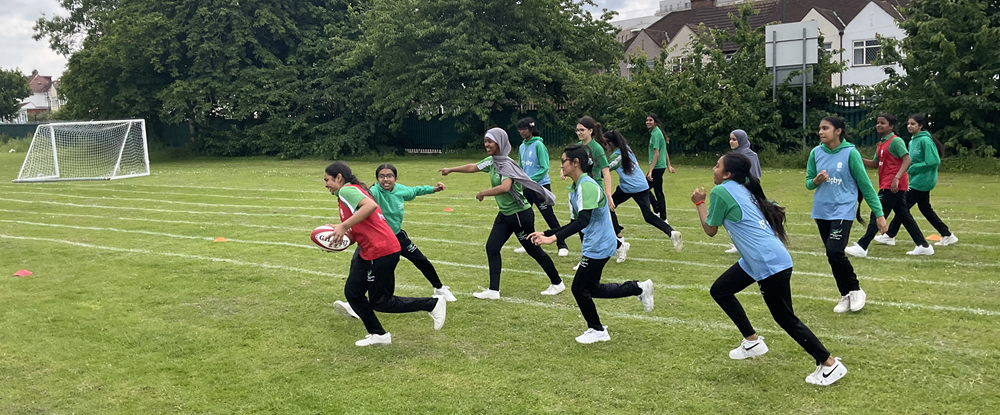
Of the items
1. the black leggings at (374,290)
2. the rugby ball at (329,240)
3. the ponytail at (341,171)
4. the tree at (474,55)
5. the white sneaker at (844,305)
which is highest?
the tree at (474,55)

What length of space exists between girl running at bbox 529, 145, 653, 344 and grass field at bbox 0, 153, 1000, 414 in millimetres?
292

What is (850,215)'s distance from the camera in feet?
21.5

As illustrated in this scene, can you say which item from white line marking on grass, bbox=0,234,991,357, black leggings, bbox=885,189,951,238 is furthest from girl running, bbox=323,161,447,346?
black leggings, bbox=885,189,951,238

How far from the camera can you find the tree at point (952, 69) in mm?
17531

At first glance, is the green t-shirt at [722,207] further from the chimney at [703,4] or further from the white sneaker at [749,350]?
the chimney at [703,4]

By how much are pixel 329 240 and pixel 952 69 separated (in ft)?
56.8

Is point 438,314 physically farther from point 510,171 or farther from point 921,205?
point 921,205

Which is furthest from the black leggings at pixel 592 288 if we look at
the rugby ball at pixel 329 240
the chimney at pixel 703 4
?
the chimney at pixel 703 4

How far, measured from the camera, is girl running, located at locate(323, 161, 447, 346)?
552 centimetres

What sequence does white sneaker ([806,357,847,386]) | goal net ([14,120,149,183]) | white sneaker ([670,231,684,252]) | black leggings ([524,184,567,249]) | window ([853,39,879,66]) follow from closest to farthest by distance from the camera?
white sneaker ([806,357,847,386])
black leggings ([524,184,567,249])
white sneaker ([670,231,684,252])
goal net ([14,120,149,183])
window ([853,39,879,66])

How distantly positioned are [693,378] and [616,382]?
51cm

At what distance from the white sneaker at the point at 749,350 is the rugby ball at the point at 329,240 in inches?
113

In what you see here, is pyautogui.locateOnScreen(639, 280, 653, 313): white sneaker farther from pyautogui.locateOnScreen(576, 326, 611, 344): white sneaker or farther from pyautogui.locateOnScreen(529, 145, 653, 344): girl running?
pyautogui.locateOnScreen(576, 326, 611, 344): white sneaker

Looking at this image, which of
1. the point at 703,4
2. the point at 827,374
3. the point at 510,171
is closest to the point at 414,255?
the point at 510,171
